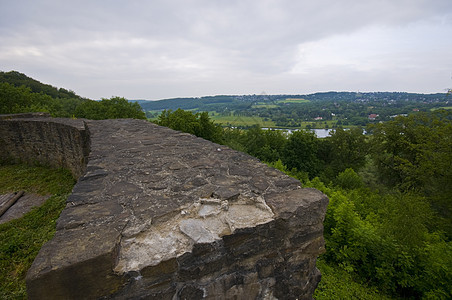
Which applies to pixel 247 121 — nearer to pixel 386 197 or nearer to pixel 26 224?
pixel 386 197

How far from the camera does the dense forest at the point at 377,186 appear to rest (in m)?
4.91

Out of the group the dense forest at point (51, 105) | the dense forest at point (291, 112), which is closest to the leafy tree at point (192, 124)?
the dense forest at point (51, 105)

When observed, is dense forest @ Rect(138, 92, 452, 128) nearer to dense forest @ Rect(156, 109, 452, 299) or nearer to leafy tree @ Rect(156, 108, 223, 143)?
dense forest @ Rect(156, 109, 452, 299)

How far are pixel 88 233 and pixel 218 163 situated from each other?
195 cm

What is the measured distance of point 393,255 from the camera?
5.01 metres

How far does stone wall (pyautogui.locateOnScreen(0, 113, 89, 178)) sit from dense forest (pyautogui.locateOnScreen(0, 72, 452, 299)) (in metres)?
6.87

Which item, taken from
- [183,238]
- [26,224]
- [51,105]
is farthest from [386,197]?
[51,105]

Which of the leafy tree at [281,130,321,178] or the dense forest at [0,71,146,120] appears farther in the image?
the leafy tree at [281,130,321,178]

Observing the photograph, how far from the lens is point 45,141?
7.68m

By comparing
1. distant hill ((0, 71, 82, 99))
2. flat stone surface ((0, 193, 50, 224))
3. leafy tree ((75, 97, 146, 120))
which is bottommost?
flat stone surface ((0, 193, 50, 224))

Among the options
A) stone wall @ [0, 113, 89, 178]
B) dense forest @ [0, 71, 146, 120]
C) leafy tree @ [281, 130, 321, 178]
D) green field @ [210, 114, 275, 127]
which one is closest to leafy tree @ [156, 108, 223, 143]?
dense forest @ [0, 71, 146, 120]

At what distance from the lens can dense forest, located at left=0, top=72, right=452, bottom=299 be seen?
4.91 m

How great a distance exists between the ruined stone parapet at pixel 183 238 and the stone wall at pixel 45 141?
162 inches

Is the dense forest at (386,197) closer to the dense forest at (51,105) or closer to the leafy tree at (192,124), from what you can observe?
the leafy tree at (192,124)
